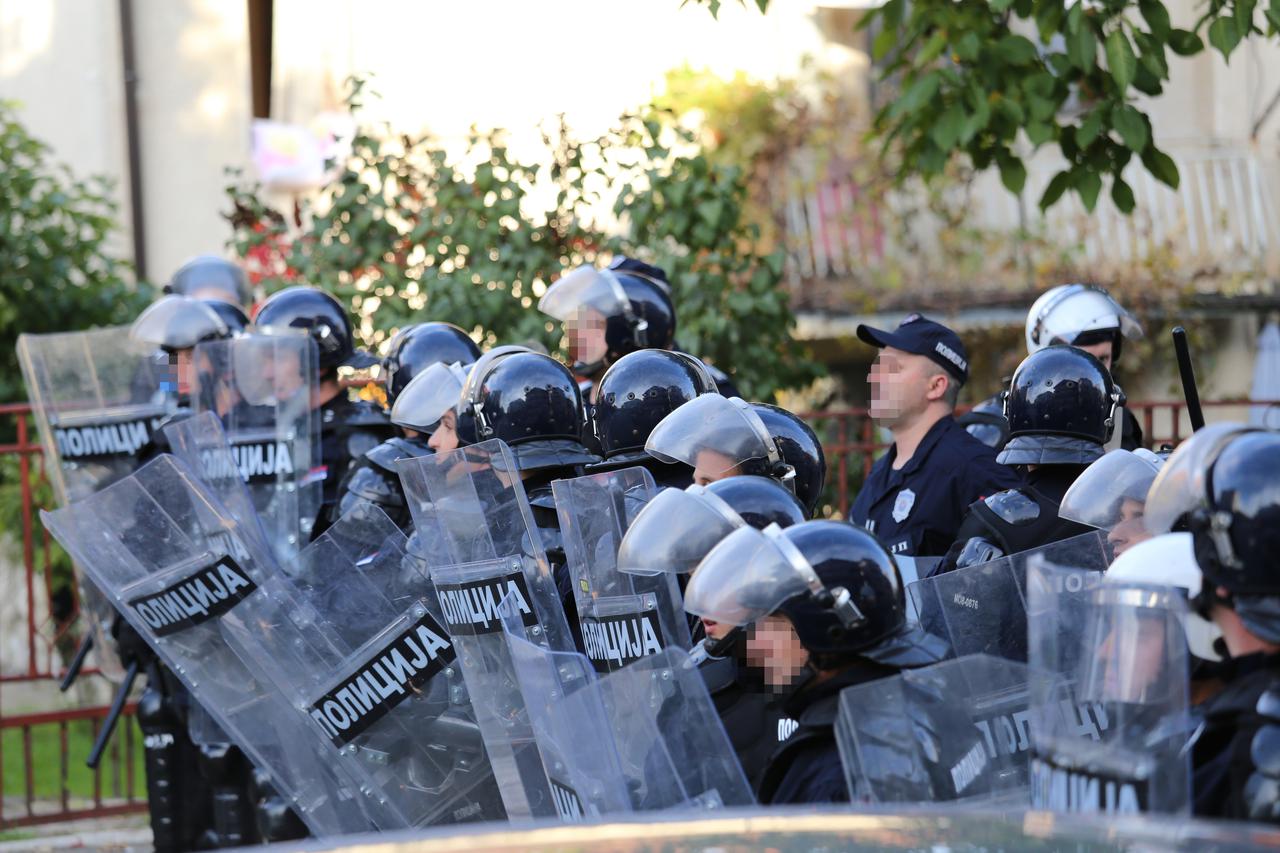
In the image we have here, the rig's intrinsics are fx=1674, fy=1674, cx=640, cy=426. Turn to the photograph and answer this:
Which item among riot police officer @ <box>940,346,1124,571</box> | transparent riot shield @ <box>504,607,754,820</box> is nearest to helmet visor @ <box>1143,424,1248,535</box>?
transparent riot shield @ <box>504,607,754,820</box>

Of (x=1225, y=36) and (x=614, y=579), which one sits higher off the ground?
(x=1225, y=36)

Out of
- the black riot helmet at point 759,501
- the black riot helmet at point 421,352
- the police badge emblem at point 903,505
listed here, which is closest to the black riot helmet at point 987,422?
the police badge emblem at point 903,505

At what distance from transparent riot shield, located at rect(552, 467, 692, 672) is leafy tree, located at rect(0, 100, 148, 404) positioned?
276 inches

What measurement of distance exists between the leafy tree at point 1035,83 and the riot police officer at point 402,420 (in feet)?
4.83

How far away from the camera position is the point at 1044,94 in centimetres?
618

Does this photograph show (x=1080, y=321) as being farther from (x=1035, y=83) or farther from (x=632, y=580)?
(x=632, y=580)

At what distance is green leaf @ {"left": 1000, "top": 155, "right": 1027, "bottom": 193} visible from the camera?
20.8 ft

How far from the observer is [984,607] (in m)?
3.59

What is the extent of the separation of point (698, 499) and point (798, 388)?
5120 mm

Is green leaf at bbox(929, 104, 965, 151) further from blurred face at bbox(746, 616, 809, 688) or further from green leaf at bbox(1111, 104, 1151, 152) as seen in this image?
blurred face at bbox(746, 616, 809, 688)

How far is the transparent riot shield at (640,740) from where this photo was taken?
3.01m

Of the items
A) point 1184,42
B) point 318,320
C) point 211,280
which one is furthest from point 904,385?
point 211,280

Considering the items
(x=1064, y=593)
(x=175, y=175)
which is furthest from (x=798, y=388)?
(x=175, y=175)

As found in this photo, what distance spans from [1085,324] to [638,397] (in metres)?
2.20
